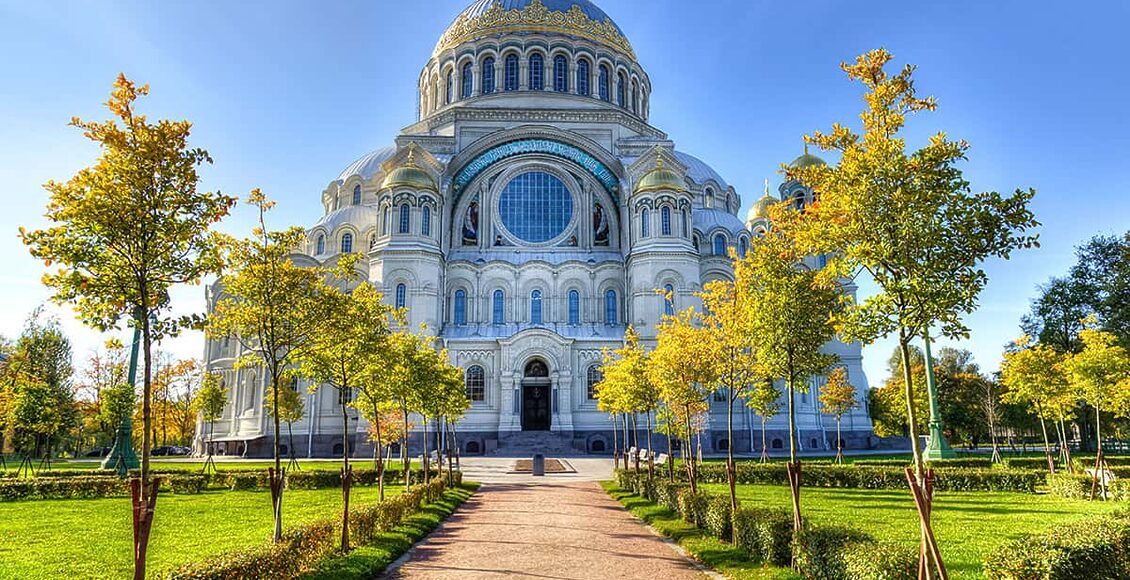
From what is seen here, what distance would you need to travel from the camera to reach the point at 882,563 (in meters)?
7.98

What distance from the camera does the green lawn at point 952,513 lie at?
12258 mm

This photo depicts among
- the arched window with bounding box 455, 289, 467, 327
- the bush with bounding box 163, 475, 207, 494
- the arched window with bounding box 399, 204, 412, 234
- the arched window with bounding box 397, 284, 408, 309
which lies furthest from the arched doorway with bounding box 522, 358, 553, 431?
the bush with bounding box 163, 475, 207, 494

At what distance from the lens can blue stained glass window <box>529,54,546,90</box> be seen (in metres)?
55.5

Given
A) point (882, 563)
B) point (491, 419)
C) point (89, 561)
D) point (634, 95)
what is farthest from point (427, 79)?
point (882, 563)

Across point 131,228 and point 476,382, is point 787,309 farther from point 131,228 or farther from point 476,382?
point 476,382

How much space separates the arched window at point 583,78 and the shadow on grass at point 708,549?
43.0 meters

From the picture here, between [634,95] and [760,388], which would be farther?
[634,95]

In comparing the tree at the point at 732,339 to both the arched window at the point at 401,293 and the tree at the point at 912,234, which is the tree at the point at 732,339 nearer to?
the tree at the point at 912,234

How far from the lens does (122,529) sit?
14.6m

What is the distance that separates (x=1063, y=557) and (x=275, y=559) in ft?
30.0

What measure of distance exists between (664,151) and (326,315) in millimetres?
38637

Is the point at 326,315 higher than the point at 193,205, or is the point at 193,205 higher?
the point at 193,205

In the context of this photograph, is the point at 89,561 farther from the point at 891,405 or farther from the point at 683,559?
the point at 891,405

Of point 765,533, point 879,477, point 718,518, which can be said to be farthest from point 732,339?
point 879,477
